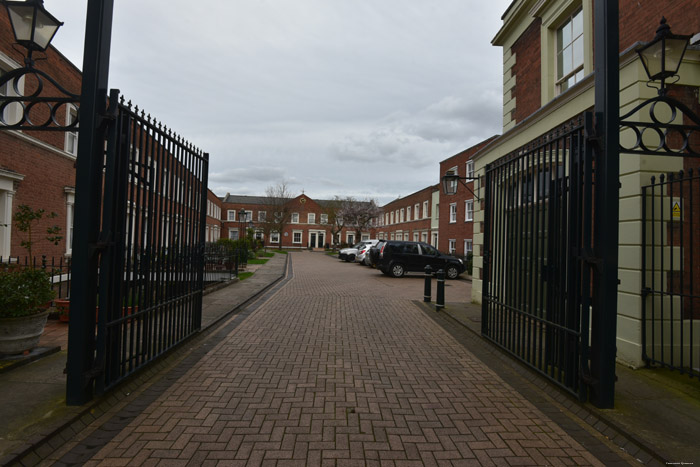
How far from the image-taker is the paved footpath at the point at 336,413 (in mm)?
2879

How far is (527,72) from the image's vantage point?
8992 millimetres

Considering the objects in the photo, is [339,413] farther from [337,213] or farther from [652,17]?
[337,213]

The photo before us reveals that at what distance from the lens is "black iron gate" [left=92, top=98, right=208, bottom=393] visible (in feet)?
11.9

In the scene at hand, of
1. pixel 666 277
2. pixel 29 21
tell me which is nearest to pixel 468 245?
pixel 666 277

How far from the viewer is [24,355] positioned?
4.47 m

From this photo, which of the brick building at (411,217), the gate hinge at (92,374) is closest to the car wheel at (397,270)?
the gate hinge at (92,374)

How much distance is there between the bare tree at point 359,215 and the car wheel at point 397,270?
103ft

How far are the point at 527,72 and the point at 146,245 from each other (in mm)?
8711

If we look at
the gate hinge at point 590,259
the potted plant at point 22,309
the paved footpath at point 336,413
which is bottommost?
the paved footpath at point 336,413

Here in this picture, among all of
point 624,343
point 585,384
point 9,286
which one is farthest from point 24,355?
point 624,343

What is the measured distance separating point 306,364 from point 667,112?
564cm

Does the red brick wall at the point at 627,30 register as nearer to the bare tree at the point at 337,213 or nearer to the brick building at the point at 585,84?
the brick building at the point at 585,84

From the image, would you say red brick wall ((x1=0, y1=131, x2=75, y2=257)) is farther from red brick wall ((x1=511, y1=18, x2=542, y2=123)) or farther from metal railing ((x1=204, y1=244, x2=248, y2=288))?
red brick wall ((x1=511, y1=18, x2=542, y2=123))

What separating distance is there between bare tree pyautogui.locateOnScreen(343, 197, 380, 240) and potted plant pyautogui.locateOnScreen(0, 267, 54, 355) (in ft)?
149
